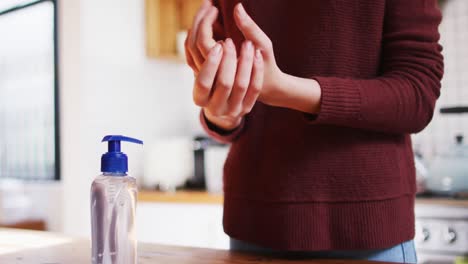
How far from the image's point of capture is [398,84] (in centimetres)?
67

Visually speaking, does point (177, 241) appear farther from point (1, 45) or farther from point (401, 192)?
point (1, 45)

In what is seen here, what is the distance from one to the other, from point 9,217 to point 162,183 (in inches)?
46.6

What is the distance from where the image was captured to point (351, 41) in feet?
2.34

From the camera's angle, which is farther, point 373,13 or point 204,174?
point 204,174

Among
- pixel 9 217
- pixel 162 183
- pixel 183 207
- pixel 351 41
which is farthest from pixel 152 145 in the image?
pixel 351 41

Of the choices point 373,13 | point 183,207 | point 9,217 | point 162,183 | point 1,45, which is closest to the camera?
point 373,13

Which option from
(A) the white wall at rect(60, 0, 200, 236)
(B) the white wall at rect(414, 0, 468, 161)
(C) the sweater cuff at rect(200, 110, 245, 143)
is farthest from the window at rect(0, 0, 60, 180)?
(C) the sweater cuff at rect(200, 110, 245, 143)

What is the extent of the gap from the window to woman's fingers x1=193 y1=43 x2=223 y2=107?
2303mm

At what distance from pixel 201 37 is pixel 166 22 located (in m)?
1.94

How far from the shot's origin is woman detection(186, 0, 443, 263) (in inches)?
25.8

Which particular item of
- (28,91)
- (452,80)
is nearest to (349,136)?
(452,80)

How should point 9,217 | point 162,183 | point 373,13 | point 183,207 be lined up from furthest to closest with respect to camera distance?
point 9,217
point 162,183
point 183,207
point 373,13

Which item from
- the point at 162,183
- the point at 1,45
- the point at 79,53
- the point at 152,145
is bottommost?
the point at 162,183

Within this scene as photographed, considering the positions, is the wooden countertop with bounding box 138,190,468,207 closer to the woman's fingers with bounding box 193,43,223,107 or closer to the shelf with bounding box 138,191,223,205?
the shelf with bounding box 138,191,223,205
